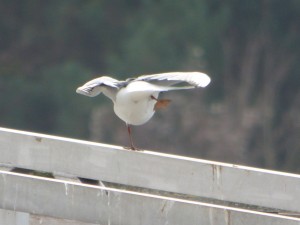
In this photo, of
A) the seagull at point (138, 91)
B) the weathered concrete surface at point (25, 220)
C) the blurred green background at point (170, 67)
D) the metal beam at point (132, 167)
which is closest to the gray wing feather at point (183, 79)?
the seagull at point (138, 91)

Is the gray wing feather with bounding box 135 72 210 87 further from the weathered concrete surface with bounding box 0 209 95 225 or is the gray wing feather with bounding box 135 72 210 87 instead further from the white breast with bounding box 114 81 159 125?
the weathered concrete surface with bounding box 0 209 95 225

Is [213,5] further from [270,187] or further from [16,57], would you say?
[270,187]

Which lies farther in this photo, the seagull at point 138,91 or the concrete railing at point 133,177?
the seagull at point 138,91

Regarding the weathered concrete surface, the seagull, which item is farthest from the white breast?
the weathered concrete surface

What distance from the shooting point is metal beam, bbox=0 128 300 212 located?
17.7 feet

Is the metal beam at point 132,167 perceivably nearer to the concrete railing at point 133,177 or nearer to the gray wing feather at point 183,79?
the concrete railing at point 133,177

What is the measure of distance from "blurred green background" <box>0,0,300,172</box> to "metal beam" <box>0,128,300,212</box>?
52.1 ft

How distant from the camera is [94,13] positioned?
26219 millimetres

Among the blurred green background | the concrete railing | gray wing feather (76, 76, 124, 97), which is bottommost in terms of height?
the concrete railing

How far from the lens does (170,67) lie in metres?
22.9

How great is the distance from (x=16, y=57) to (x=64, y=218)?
21859 mm

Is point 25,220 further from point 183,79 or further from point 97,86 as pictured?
point 97,86

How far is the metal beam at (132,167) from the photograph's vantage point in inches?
213

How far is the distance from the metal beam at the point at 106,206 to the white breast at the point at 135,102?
1.44m
